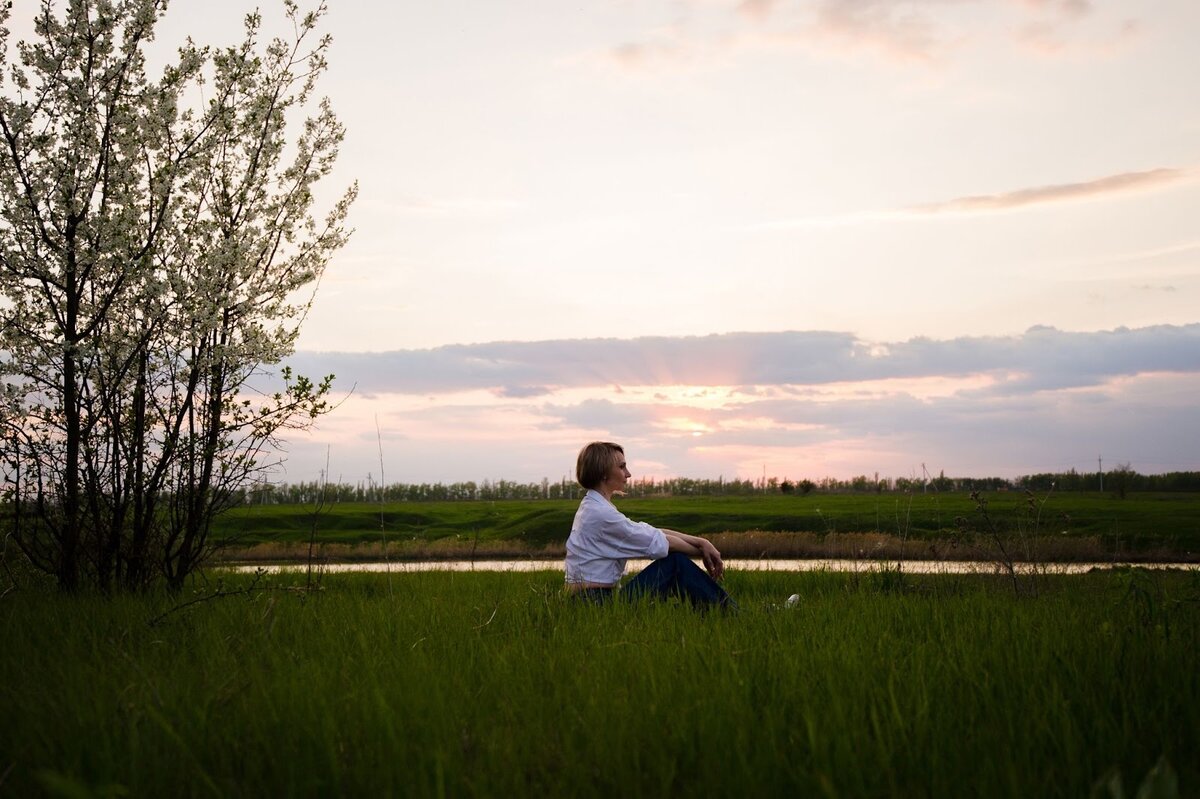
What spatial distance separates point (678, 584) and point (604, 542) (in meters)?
0.79

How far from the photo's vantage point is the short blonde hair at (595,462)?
7.71 meters

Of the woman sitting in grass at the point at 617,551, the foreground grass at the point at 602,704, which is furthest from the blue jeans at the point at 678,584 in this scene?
the foreground grass at the point at 602,704

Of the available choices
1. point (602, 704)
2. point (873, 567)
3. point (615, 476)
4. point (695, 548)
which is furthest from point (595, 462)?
point (873, 567)

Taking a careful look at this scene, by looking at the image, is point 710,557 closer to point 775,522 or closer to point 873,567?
point 873,567

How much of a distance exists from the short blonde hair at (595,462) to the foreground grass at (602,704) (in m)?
1.31

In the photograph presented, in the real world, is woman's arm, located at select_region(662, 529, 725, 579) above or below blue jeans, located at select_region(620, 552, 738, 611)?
above

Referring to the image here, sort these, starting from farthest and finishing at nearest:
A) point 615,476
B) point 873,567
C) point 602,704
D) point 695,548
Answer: point 873,567, point 615,476, point 695,548, point 602,704

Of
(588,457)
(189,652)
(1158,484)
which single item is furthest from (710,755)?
(1158,484)

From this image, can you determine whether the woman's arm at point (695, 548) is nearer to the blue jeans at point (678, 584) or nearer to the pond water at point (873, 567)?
the blue jeans at point (678, 584)

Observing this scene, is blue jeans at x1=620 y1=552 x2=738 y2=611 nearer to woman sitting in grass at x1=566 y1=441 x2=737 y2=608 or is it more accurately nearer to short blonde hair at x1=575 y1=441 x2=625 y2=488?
woman sitting in grass at x1=566 y1=441 x2=737 y2=608

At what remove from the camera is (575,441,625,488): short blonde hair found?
7.71 m

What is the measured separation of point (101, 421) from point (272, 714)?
20.9ft

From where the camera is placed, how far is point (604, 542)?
299 inches

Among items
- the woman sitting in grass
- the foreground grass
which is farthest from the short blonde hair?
the foreground grass
